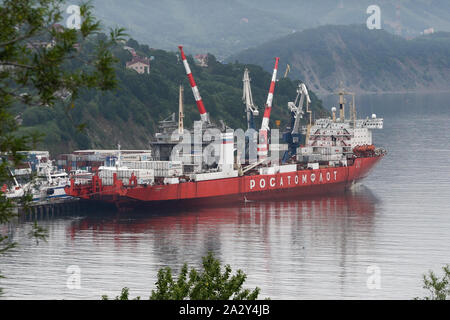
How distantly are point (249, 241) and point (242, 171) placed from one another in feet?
67.3

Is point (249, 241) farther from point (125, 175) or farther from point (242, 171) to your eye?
point (242, 171)

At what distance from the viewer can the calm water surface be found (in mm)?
37875

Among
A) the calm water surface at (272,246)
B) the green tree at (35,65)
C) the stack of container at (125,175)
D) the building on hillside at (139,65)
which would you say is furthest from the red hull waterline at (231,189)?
the building on hillside at (139,65)

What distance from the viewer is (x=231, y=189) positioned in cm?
6825

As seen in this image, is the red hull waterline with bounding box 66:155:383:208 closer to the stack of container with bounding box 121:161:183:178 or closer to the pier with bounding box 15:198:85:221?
the pier with bounding box 15:198:85:221

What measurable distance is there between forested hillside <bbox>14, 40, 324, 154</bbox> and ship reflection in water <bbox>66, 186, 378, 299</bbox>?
28.4 m

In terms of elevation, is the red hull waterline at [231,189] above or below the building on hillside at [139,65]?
below

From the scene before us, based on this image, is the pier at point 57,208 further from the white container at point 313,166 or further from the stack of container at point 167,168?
the white container at point 313,166

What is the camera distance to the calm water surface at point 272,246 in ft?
124

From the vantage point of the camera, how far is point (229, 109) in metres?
121

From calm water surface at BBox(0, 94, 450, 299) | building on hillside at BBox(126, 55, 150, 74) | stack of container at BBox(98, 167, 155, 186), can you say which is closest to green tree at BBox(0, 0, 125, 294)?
calm water surface at BBox(0, 94, 450, 299)

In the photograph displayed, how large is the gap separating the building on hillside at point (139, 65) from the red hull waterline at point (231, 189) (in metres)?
55.5

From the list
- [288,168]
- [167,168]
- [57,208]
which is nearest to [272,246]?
[167,168]
